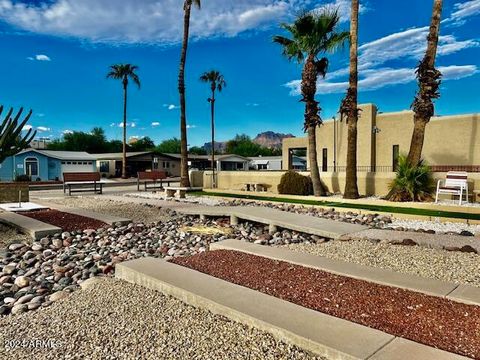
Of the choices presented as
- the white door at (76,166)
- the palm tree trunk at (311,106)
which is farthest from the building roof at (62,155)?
the palm tree trunk at (311,106)

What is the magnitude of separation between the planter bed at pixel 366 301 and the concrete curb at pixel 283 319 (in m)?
0.22

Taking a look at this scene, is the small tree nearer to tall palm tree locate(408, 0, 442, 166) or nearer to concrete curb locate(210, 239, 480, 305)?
concrete curb locate(210, 239, 480, 305)

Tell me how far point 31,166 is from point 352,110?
32918 millimetres

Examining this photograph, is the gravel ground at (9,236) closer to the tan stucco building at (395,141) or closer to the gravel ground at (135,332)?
the gravel ground at (135,332)

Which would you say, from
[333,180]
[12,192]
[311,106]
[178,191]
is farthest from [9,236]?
[333,180]

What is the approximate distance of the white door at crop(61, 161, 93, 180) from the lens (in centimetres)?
4002

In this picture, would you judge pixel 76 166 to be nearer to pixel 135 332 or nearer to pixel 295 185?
pixel 295 185

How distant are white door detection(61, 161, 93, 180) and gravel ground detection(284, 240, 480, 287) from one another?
38.1m

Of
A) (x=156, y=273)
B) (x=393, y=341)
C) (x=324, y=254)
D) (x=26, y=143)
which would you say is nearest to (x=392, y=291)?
(x=393, y=341)

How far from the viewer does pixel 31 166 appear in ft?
121

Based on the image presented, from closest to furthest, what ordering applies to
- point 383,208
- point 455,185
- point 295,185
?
point 383,208, point 455,185, point 295,185

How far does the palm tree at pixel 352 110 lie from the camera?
575 inches

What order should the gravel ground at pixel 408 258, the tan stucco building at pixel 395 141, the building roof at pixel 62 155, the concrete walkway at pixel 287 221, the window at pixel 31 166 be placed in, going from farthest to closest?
1. the building roof at pixel 62 155
2. the window at pixel 31 166
3. the tan stucco building at pixel 395 141
4. the concrete walkway at pixel 287 221
5. the gravel ground at pixel 408 258

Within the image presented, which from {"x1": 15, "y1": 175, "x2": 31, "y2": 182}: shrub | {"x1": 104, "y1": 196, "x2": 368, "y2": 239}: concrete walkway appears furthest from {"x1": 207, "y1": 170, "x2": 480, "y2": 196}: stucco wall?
{"x1": 15, "y1": 175, "x2": 31, "y2": 182}: shrub
